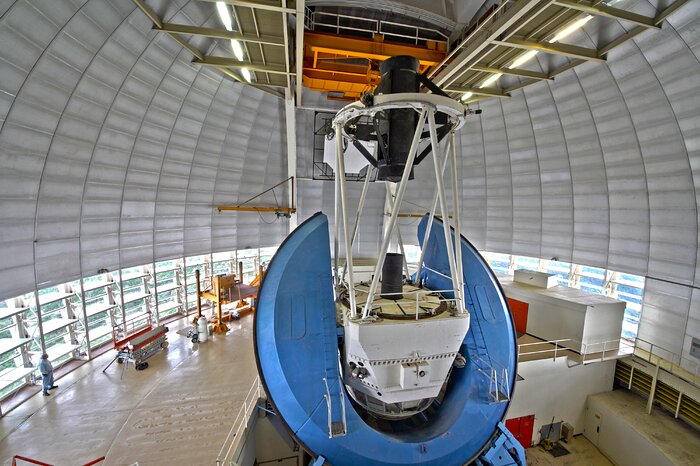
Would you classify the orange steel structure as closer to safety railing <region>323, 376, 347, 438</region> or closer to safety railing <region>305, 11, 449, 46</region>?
safety railing <region>305, 11, 449, 46</region>

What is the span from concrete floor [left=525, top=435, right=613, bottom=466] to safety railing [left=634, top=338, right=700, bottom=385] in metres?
4.07

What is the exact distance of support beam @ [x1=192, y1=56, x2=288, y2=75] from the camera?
1085 cm

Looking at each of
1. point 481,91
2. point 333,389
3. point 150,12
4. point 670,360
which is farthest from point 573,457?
point 150,12

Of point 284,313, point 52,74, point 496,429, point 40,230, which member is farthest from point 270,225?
point 496,429

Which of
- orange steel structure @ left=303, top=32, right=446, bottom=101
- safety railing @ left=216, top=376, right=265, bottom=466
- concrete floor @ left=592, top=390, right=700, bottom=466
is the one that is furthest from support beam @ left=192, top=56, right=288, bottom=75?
concrete floor @ left=592, top=390, right=700, bottom=466

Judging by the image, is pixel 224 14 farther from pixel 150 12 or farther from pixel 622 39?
pixel 622 39

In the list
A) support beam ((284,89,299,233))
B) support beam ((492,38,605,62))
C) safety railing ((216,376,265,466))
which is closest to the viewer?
safety railing ((216,376,265,466))

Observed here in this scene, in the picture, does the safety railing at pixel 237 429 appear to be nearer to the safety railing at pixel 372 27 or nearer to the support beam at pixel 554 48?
the support beam at pixel 554 48

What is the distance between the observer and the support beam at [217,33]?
893 cm

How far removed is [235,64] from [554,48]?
10830 millimetres

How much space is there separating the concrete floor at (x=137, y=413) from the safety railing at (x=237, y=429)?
8.1 inches

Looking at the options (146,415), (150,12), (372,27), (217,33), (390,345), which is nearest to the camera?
(390,345)

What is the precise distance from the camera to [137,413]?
8.20 meters

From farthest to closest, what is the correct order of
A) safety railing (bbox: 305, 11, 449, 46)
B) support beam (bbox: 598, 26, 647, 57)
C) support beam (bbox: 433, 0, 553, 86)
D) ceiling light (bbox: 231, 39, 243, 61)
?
safety railing (bbox: 305, 11, 449, 46) → ceiling light (bbox: 231, 39, 243, 61) → support beam (bbox: 598, 26, 647, 57) → support beam (bbox: 433, 0, 553, 86)
